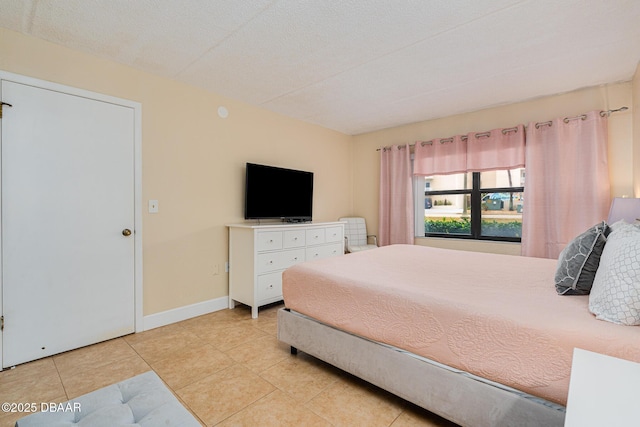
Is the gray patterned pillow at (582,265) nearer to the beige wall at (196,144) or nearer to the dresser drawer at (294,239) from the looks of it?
the beige wall at (196,144)

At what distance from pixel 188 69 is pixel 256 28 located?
0.99 meters

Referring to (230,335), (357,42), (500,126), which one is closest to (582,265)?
(357,42)

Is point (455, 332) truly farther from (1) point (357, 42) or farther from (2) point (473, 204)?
(2) point (473, 204)

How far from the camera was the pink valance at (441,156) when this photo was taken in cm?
384

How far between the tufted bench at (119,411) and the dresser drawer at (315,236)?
252 centimetres

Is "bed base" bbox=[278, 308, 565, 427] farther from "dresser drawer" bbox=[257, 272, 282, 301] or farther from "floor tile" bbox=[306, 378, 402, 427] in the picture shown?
"dresser drawer" bbox=[257, 272, 282, 301]

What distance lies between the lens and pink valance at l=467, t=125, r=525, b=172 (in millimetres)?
3416

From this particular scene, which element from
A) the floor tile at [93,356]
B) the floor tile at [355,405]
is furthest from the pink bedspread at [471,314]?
the floor tile at [93,356]

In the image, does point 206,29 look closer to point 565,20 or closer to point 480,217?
point 565,20

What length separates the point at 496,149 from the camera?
3.56 metres

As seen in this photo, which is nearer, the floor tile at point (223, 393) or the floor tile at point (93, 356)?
the floor tile at point (223, 393)

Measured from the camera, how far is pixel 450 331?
1392 mm

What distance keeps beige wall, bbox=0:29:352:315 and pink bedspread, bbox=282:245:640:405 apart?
1420 mm

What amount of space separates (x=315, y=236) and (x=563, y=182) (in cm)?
283
